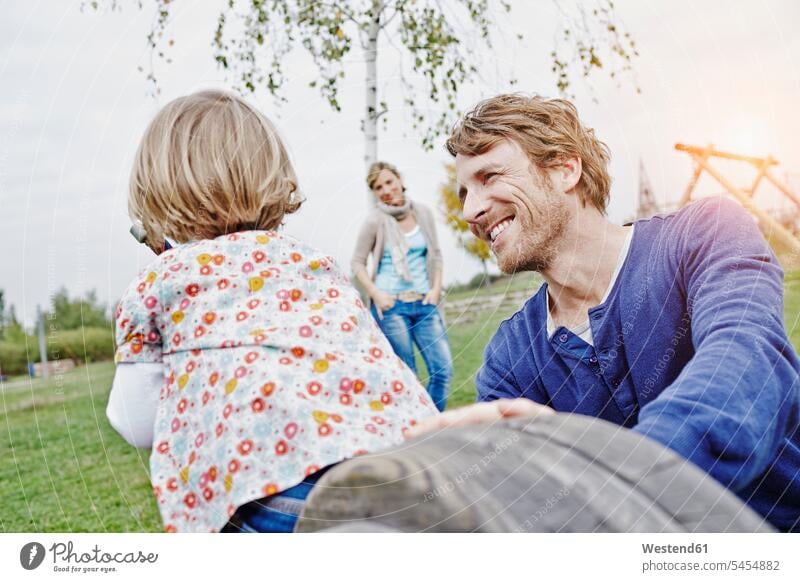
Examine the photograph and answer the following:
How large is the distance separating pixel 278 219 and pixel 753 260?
1.65ft

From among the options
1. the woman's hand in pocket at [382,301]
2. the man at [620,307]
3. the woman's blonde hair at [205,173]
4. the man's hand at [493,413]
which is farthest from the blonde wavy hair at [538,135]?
the woman's hand in pocket at [382,301]

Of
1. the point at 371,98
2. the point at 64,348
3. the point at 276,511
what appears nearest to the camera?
the point at 276,511

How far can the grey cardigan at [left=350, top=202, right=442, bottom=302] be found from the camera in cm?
131

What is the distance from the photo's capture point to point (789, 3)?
1.27m

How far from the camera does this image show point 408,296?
1646 mm

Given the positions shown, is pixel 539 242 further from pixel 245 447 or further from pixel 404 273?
pixel 404 273

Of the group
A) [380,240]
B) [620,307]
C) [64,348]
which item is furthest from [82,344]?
[620,307]

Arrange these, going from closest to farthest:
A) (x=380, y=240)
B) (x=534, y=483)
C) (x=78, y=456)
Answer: (x=534, y=483) → (x=380, y=240) → (x=78, y=456)

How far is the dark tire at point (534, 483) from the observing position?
69 centimetres

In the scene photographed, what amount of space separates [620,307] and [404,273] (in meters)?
0.63

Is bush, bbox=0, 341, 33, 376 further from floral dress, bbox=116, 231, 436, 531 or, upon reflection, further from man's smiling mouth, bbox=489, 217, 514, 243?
man's smiling mouth, bbox=489, 217, 514, 243

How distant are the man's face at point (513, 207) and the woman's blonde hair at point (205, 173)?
0.22 meters
